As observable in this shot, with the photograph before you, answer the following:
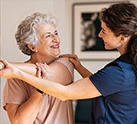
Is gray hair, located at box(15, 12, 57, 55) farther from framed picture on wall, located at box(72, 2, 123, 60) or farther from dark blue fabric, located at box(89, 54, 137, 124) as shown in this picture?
framed picture on wall, located at box(72, 2, 123, 60)

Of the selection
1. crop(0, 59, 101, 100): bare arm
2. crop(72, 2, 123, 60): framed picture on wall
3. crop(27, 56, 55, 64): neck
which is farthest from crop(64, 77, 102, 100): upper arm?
crop(72, 2, 123, 60): framed picture on wall

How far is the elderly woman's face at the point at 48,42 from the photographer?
1.74m

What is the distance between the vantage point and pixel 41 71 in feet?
5.10

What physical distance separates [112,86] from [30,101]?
445mm

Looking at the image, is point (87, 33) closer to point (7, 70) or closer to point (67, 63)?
point (67, 63)

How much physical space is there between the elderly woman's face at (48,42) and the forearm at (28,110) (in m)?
0.29

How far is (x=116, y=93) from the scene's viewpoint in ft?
4.67

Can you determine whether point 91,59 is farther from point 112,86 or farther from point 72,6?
point 112,86

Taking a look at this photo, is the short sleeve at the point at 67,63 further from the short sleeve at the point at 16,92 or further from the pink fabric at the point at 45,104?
the short sleeve at the point at 16,92

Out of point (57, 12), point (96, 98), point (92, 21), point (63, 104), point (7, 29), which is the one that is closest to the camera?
point (96, 98)

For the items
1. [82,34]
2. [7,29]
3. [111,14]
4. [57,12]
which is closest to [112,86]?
[111,14]

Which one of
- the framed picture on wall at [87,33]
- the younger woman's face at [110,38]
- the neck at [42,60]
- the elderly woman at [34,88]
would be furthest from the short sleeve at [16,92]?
the framed picture on wall at [87,33]

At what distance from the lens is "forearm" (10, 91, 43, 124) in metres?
1.54

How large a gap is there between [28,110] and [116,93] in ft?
1.52
